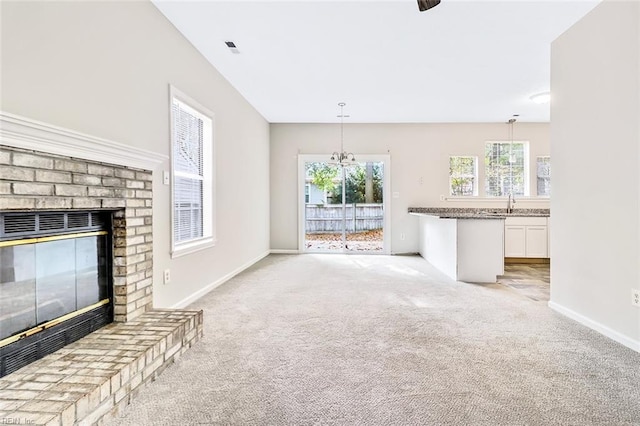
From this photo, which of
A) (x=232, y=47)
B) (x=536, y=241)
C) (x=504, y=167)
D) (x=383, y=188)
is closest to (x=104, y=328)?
(x=232, y=47)

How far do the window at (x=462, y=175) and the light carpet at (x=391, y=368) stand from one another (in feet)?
11.4

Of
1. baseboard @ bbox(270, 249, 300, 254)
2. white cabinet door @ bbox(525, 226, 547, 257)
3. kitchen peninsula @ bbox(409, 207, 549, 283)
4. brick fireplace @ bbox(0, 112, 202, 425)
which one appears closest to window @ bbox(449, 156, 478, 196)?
white cabinet door @ bbox(525, 226, 547, 257)

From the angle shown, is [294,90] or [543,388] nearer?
[543,388]

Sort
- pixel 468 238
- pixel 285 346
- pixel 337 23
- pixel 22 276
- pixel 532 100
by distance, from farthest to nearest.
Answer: pixel 532 100, pixel 468 238, pixel 337 23, pixel 285 346, pixel 22 276

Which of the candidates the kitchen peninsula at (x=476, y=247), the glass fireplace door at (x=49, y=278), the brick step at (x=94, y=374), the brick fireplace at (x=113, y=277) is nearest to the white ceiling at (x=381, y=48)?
the brick fireplace at (x=113, y=277)

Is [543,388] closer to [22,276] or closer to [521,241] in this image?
[22,276]

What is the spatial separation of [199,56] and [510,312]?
13.1 feet

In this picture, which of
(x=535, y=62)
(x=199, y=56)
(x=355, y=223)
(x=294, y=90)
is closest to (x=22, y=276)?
(x=199, y=56)

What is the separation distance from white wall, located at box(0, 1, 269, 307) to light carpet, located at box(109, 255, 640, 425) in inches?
31.8

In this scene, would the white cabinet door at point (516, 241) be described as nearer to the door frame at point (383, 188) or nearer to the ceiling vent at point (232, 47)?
the door frame at point (383, 188)

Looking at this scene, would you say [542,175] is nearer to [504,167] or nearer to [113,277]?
[504,167]

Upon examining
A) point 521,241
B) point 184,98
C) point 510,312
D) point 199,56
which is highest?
point 199,56

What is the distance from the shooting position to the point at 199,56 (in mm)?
3490

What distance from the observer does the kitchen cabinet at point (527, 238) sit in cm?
567
